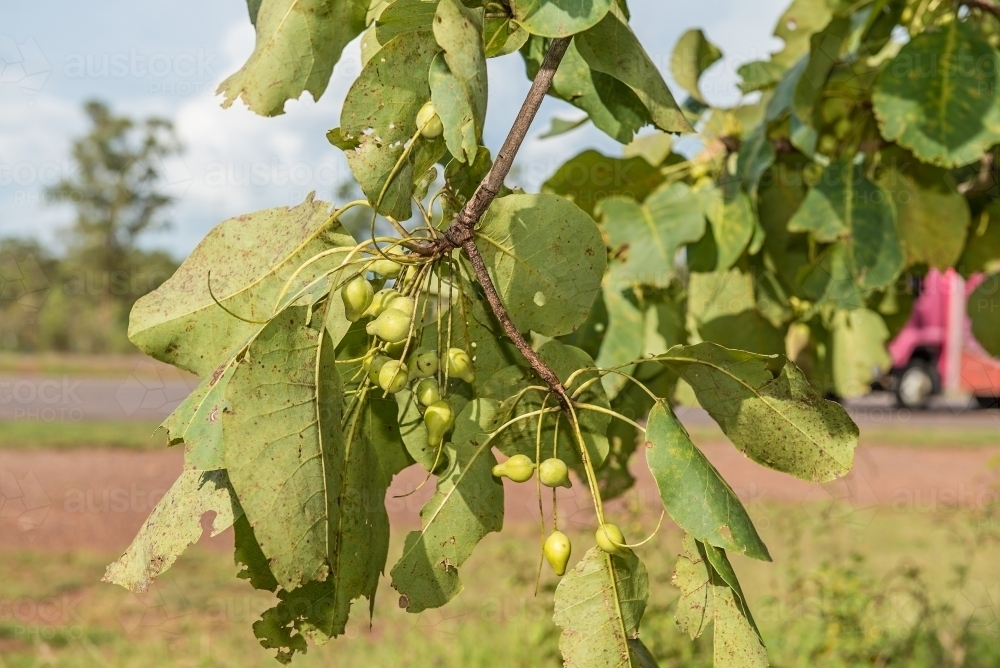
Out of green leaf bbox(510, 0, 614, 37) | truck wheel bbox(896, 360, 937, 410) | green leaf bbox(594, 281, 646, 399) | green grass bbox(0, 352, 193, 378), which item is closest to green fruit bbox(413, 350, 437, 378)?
green leaf bbox(510, 0, 614, 37)

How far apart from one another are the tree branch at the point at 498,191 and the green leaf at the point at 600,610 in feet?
0.46

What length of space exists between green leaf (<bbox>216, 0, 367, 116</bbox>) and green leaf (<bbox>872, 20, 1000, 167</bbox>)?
663 mm

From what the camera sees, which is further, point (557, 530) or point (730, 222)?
point (730, 222)

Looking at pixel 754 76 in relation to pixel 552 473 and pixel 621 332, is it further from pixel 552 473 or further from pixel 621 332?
pixel 552 473

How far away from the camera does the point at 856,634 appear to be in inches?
78.2

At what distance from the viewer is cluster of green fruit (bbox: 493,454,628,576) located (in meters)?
0.54

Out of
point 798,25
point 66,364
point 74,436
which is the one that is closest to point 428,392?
point 798,25

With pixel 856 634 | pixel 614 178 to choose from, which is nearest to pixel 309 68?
pixel 614 178

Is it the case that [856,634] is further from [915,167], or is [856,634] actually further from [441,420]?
[441,420]

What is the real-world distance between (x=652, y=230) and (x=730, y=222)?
99 millimetres

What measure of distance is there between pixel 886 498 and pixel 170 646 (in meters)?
3.54

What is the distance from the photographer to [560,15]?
0.49 metres

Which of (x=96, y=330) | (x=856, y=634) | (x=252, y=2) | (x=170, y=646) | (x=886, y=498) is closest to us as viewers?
(x=252, y=2)

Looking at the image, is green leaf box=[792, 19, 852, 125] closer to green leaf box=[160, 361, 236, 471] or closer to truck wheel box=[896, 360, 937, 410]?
green leaf box=[160, 361, 236, 471]
